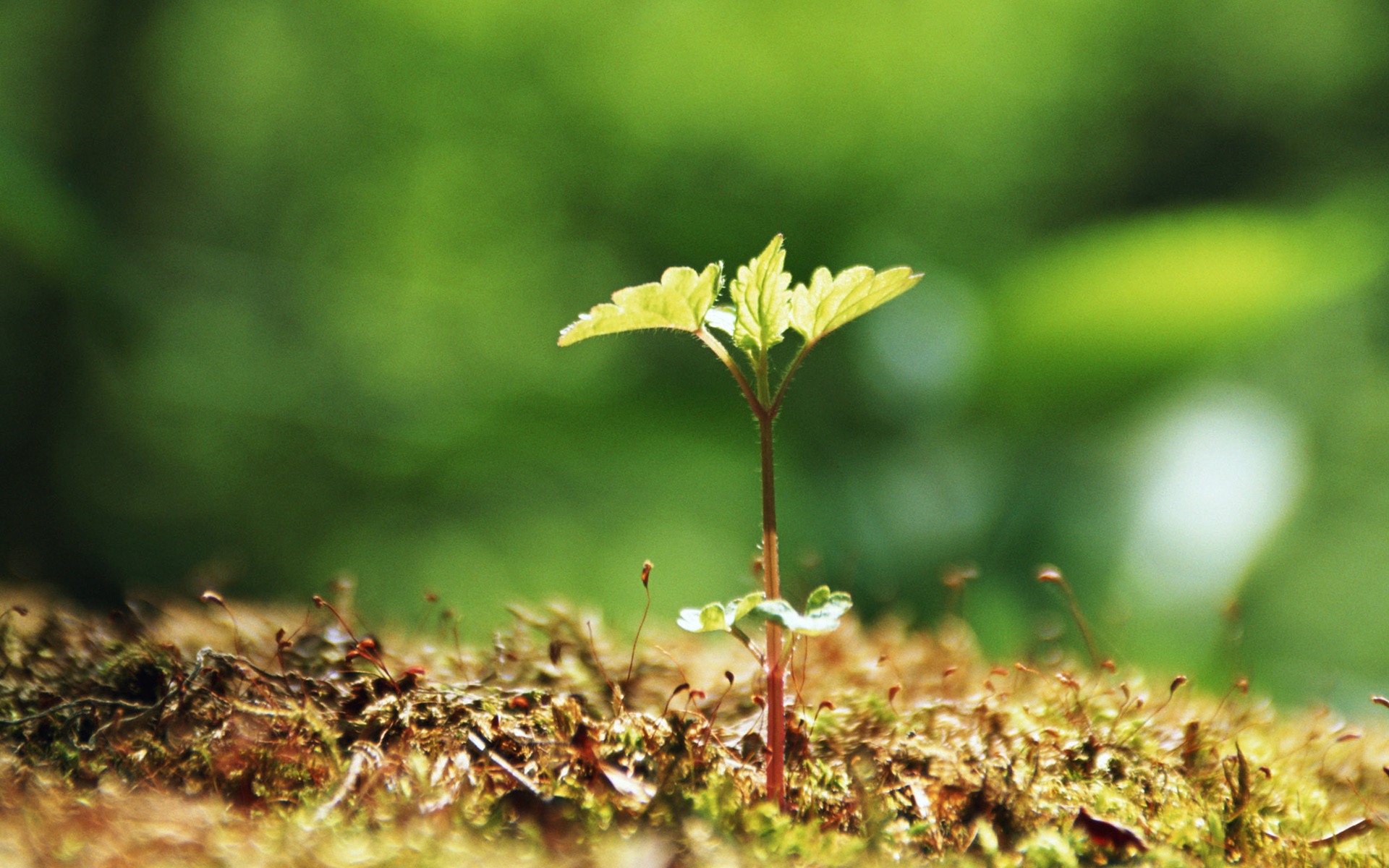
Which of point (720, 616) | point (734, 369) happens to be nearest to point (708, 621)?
point (720, 616)

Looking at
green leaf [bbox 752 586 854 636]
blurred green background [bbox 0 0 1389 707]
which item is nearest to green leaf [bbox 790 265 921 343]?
green leaf [bbox 752 586 854 636]

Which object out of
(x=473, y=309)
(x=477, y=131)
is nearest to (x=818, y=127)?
(x=477, y=131)

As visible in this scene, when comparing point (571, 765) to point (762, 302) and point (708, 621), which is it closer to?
point (708, 621)

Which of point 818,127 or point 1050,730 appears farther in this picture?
point 818,127

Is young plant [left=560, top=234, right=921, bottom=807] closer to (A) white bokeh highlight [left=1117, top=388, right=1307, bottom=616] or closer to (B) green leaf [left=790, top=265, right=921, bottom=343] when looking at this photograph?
(B) green leaf [left=790, top=265, right=921, bottom=343]

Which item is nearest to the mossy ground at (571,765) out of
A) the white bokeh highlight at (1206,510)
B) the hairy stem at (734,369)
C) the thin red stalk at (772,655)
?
the thin red stalk at (772,655)

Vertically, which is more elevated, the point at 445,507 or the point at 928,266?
the point at 928,266

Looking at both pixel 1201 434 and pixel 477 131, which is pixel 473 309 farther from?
pixel 1201 434

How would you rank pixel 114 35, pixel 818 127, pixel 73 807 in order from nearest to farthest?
pixel 73 807
pixel 114 35
pixel 818 127
